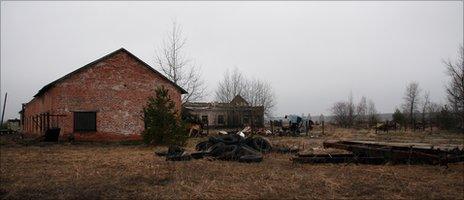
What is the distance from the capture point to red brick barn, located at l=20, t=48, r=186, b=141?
23766 millimetres

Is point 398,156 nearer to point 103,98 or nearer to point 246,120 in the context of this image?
point 103,98

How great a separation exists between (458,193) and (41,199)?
7.60 metres

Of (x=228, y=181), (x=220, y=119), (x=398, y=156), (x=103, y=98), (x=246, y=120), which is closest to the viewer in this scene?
(x=228, y=181)

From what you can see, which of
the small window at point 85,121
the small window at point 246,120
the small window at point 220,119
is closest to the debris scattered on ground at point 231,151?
the small window at point 85,121

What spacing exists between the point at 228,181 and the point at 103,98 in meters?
17.0

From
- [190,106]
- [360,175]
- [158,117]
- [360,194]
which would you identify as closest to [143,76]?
[158,117]

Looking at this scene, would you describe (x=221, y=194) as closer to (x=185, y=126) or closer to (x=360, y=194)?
(x=360, y=194)

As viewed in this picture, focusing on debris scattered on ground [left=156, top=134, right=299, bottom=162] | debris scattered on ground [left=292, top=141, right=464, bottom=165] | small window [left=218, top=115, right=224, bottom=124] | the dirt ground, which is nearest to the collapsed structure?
small window [left=218, top=115, right=224, bottom=124]

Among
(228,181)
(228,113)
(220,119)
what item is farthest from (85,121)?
(228,113)

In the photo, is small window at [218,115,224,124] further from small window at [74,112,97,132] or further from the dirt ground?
the dirt ground

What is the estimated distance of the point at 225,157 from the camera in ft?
43.7

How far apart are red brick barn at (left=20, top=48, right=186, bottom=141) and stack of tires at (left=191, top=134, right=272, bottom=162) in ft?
30.5

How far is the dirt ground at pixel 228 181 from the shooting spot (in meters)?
7.79

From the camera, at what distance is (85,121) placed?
79.2ft
